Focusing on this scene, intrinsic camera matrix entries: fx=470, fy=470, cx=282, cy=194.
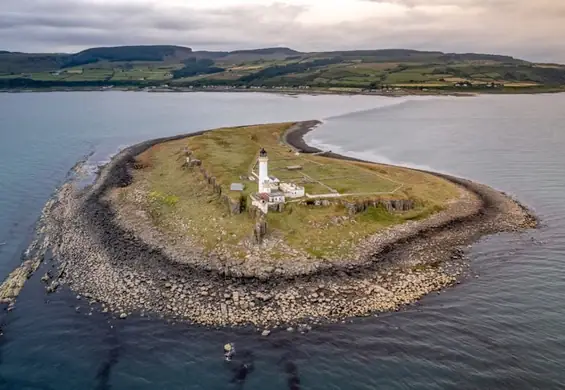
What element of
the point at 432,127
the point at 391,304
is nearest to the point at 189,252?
the point at 391,304

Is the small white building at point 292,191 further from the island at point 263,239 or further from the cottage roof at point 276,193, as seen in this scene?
the cottage roof at point 276,193

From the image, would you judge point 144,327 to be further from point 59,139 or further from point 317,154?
point 59,139

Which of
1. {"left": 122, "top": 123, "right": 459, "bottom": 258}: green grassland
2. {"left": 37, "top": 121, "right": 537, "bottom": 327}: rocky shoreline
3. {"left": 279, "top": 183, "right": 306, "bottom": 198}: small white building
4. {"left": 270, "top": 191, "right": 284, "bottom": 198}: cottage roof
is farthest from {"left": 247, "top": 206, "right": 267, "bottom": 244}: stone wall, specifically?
{"left": 37, "top": 121, "right": 537, "bottom": 327}: rocky shoreline

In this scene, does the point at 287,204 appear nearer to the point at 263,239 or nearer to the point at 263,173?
the point at 263,173

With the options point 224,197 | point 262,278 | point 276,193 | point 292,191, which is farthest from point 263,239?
point 224,197

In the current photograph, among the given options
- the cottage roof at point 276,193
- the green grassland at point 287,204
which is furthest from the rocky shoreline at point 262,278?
the cottage roof at point 276,193

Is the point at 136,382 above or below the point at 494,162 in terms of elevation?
below

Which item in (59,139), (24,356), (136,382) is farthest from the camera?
(59,139)
